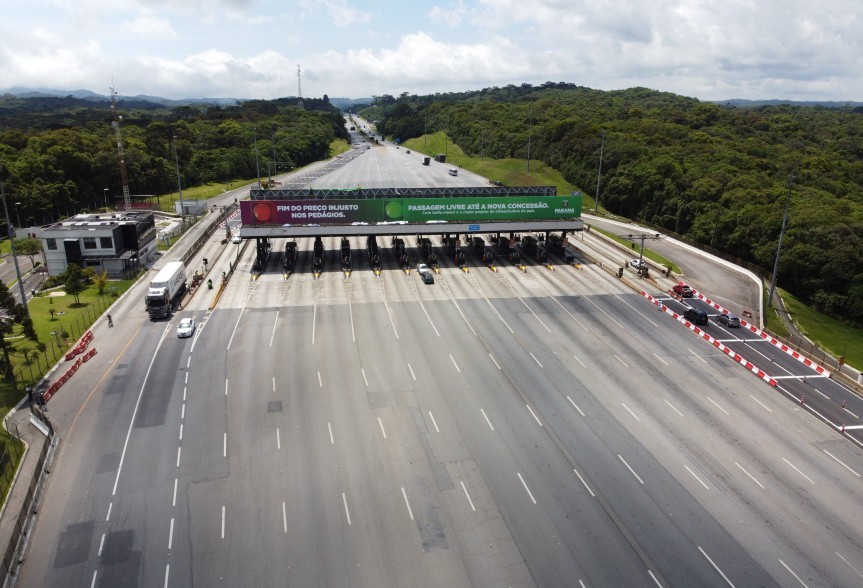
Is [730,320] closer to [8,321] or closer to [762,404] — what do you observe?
[762,404]

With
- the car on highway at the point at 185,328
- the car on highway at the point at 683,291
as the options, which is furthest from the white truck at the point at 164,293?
the car on highway at the point at 683,291

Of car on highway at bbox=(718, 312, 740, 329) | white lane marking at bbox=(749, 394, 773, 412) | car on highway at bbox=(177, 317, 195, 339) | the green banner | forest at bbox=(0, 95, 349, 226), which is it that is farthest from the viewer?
forest at bbox=(0, 95, 349, 226)

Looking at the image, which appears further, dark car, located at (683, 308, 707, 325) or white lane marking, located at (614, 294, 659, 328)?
white lane marking, located at (614, 294, 659, 328)

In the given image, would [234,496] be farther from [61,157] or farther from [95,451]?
[61,157]

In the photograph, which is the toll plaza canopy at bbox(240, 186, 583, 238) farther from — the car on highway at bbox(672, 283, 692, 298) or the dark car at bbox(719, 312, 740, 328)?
the dark car at bbox(719, 312, 740, 328)

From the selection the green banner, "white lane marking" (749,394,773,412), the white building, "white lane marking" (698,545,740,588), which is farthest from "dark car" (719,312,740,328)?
the white building

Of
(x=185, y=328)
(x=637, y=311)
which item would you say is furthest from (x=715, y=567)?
(x=185, y=328)

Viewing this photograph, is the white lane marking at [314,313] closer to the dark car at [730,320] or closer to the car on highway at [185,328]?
the car on highway at [185,328]
